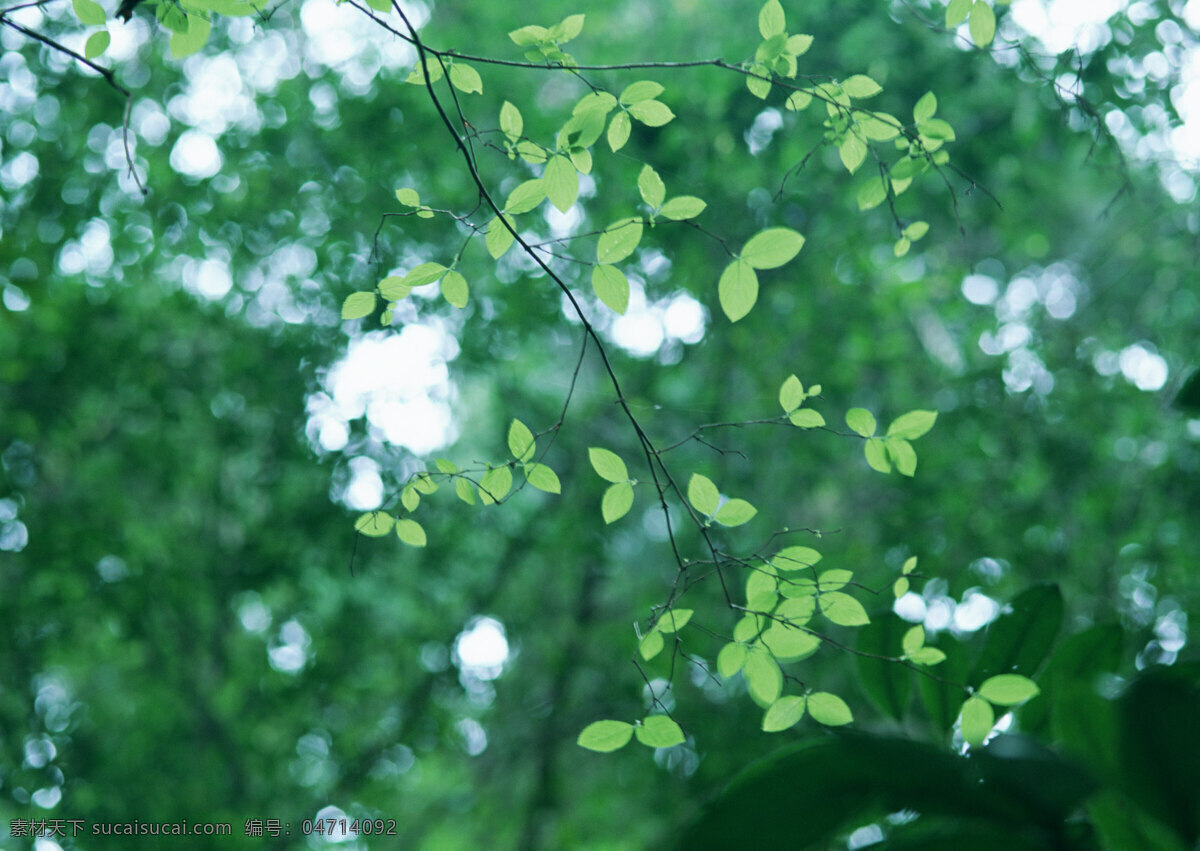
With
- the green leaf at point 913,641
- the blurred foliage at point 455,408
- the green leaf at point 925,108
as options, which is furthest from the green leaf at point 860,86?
the blurred foliage at point 455,408

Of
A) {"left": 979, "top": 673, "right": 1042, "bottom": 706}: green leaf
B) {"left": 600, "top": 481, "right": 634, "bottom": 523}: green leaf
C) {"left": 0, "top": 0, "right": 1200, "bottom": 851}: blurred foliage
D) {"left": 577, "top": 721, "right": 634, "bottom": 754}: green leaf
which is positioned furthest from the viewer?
{"left": 0, "top": 0, "right": 1200, "bottom": 851}: blurred foliage

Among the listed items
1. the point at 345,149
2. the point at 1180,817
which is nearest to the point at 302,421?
the point at 345,149

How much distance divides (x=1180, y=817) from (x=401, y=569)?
6.70 ft

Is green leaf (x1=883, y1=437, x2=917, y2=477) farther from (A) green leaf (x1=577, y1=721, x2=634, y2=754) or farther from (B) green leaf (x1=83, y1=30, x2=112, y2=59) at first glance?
(B) green leaf (x1=83, y1=30, x2=112, y2=59)

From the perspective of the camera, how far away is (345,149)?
1943 mm

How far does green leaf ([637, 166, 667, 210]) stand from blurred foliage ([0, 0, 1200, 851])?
991 millimetres

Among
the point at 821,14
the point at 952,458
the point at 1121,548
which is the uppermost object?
the point at 821,14

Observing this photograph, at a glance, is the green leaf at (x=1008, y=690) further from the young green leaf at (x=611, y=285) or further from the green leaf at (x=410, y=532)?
the green leaf at (x=410, y=532)

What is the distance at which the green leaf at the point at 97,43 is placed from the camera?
2.50 feet

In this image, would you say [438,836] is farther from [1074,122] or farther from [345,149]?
[1074,122]

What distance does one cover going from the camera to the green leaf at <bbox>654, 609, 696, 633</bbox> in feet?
2.43

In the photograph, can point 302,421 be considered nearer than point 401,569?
Yes

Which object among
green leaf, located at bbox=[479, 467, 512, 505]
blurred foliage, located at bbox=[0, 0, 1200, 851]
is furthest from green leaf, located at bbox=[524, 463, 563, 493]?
blurred foliage, located at bbox=[0, 0, 1200, 851]

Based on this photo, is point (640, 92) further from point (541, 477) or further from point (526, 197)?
point (541, 477)
